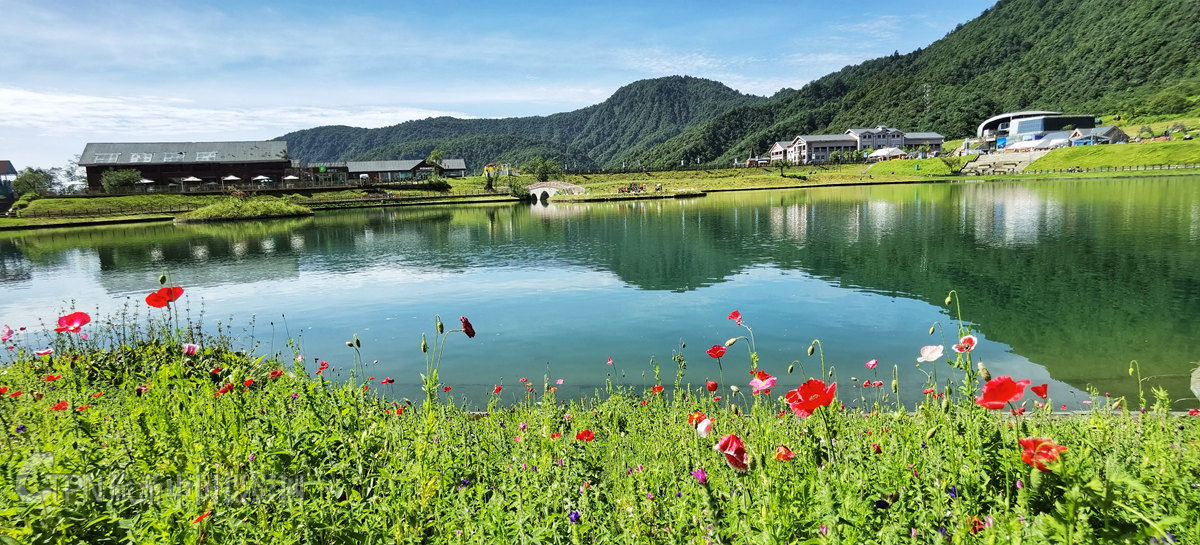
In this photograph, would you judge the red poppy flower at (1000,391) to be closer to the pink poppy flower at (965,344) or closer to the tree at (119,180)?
the pink poppy flower at (965,344)

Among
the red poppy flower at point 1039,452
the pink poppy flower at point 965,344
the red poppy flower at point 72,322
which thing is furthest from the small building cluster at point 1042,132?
the red poppy flower at point 72,322

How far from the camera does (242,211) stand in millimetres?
67188

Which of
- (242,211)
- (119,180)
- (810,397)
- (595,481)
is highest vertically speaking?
(119,180)

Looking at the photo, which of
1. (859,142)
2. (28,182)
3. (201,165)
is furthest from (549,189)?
(859,142)

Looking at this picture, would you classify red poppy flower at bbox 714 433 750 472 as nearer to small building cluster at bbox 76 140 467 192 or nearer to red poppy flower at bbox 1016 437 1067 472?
red poppy flower at bbox 1016 437 1067 472

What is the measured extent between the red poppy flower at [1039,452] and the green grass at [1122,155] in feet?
333

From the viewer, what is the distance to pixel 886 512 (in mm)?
3350

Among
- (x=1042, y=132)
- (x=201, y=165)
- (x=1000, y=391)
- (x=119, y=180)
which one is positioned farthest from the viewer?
(x=1042, y=132)

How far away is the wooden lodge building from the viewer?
91.6 metres

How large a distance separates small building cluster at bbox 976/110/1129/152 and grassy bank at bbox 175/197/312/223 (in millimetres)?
125209

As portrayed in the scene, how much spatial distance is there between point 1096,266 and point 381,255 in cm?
3456

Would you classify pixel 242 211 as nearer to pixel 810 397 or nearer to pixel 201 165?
pixel 201 165

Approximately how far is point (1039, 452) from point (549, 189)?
93.5m

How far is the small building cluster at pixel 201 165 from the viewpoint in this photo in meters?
91.2
